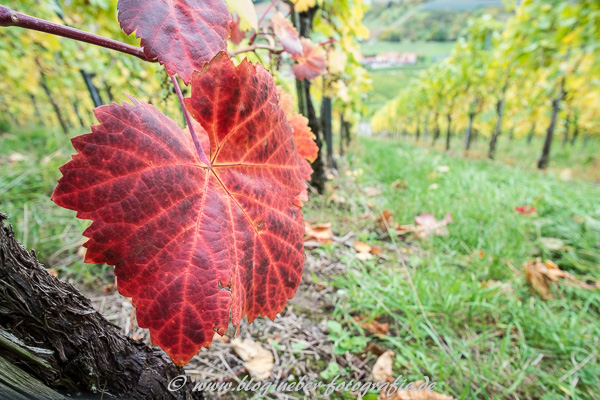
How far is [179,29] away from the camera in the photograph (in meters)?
0.35

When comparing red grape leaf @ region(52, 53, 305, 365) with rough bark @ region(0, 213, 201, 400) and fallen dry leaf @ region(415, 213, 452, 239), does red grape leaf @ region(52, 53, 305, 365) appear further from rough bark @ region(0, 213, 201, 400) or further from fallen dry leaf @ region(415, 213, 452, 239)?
fallen dry leaf @ region(415, 213, 452, 239)

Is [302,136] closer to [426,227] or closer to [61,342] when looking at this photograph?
[61,342]

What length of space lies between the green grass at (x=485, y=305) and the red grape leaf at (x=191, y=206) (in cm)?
98

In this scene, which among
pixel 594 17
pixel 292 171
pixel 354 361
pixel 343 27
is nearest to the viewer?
pixel 292 171

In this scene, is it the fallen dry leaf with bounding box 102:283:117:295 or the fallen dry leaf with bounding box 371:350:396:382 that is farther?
the fallen dry leaf with bounding box 102:283:117:295

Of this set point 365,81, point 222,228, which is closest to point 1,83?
point 365,81

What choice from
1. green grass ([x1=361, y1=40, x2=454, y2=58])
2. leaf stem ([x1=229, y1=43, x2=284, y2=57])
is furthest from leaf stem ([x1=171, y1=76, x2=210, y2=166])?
green grass ([x1=361, y1=40, x2=454, y2=58])

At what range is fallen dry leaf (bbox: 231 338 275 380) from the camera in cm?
102

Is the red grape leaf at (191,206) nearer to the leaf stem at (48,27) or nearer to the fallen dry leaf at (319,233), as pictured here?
the leaf stem at (48,27)

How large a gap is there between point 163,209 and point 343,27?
2385 millimetres

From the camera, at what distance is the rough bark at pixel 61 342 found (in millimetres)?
377

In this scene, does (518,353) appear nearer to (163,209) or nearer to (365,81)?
(163,209)

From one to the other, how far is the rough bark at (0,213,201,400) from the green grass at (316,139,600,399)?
93cm

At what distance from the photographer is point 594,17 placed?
8.05 feet
